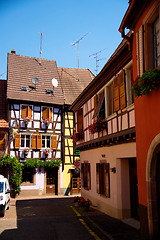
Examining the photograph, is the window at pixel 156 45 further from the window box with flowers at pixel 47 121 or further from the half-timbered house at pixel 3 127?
the window box with flowers at pixel 47 121

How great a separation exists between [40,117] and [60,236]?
15.7 m

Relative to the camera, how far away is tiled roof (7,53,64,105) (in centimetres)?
2350

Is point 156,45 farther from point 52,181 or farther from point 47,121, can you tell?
point 52,181

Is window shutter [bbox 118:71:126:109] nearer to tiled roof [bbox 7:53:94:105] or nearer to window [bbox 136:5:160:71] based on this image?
window [bbox 136:5:160:71]

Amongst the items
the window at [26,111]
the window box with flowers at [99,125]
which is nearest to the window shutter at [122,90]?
the window box with flowers at [99,125]

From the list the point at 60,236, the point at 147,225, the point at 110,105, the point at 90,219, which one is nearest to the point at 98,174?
the point at 90,219

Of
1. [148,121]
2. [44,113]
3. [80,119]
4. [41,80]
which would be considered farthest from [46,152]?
[148,121]

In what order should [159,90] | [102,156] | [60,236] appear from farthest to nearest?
1. [102,156]
2. [60,236]
3. [159,90]

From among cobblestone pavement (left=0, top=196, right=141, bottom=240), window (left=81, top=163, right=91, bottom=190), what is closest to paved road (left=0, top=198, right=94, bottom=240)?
cobblestone pavement (left=0, top=196, right=141, bottom=240)

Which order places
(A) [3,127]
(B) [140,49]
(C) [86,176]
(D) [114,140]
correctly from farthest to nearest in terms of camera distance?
1. (A) [3,127]
2. (C) [86,176]
3. (D) [114,140]
4. (B) [140,49]

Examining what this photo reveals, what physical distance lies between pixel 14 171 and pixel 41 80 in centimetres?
935

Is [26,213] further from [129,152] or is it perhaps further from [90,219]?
[129,152]

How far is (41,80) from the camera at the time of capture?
25.7m

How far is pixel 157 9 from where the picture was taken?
21.1ft
